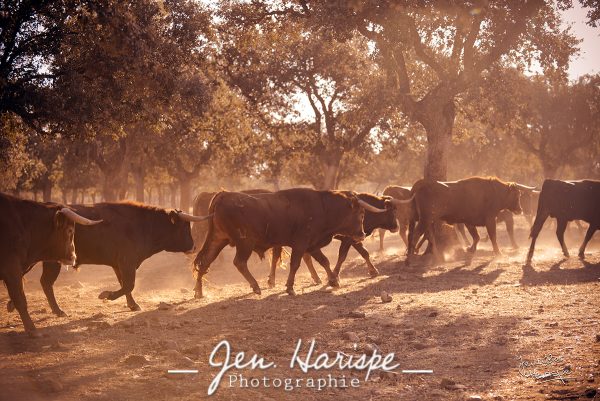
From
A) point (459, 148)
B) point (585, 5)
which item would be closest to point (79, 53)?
point (585, 5)

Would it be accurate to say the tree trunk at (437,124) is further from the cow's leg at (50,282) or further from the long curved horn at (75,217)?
the cow's leg at (50,282)

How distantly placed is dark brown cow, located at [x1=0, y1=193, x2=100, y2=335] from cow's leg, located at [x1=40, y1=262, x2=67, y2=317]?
1.27 meters

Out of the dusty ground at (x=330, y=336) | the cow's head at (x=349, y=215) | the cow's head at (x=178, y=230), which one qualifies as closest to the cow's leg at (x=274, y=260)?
the dusty ground at (x=330, y=336)

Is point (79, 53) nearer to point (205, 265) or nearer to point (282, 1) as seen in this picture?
point (205, 265)

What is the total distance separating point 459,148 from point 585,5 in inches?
1390

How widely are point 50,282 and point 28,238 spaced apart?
200 centimetres

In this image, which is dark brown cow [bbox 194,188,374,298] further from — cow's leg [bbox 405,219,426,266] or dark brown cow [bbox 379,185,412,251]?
dark brown cow [bbox 379,185,412,251]

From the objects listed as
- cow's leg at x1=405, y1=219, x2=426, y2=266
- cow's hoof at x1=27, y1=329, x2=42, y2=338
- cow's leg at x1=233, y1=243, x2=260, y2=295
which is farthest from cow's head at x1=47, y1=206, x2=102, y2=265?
cow's leg at x1=405, y1=219, x2=426, y2=266

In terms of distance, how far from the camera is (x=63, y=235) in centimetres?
989

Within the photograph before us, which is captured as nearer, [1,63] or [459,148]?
[1,63]

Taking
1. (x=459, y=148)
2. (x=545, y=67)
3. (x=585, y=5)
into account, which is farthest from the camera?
(x=459, y=148)

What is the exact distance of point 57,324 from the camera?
9.81 m

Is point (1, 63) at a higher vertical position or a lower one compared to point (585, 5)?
lower
